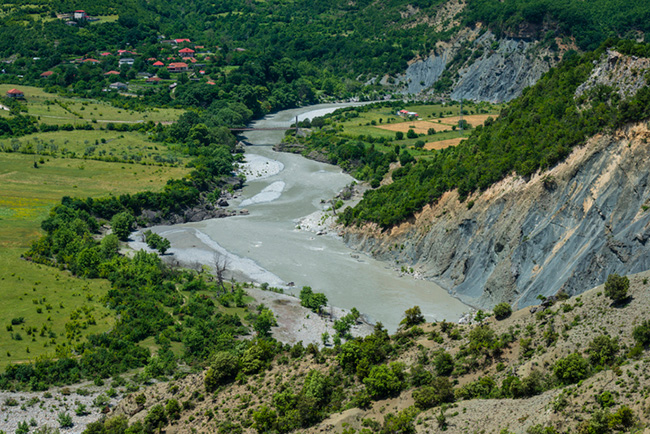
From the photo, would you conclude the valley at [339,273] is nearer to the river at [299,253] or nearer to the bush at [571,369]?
the bush at [571,369]

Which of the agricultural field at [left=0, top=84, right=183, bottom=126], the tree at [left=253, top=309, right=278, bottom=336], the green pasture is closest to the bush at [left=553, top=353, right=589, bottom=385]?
the tree at [left=253, top=309, right=278, bottom=336]

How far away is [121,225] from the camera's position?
90.3 metres

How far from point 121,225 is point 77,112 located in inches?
2648

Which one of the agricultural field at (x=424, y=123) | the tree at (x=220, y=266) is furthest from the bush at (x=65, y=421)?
the agricultural field at (x=424, y=123)

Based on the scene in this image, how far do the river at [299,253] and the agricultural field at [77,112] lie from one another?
39244 mm

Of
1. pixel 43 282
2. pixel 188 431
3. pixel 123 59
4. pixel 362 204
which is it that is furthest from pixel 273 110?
pixel 188 431

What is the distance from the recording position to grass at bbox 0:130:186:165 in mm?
Result: 119312

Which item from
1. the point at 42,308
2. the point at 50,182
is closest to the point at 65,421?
the point at 42,308

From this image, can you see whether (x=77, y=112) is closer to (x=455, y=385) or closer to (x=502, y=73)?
(x=502, y=73)

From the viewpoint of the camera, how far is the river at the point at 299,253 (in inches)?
2753

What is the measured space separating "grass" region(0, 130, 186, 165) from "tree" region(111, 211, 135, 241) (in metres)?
27.0

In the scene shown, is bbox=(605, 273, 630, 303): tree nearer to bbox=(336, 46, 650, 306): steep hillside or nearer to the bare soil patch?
bbox=(336, 46, 650, 306): steep hillside

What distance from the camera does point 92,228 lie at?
90.9 m

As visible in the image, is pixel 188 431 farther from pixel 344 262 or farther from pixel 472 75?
pixel 472 75
